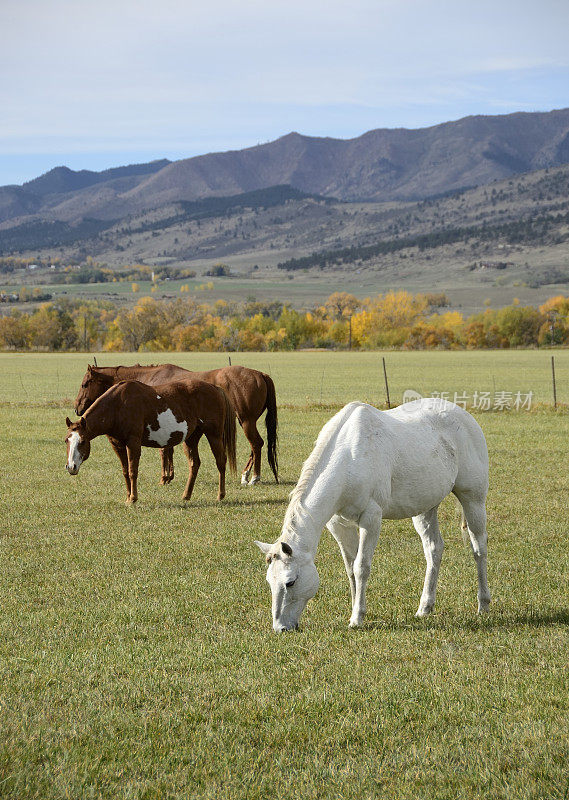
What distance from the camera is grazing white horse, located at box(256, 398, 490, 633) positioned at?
578 cm

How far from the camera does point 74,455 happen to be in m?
11.1

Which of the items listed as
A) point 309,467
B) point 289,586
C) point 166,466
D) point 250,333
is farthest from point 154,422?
point 250,333

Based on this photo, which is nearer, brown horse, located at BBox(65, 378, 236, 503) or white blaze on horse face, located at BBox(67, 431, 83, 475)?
white blaze on horse face, located at BBox(67, 431, 83, 475)

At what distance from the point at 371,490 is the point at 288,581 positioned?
1.11 meters

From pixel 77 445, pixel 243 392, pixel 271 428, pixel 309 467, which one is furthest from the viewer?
pixel 243 392

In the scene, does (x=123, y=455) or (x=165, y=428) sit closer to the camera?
(x=165, y=428)

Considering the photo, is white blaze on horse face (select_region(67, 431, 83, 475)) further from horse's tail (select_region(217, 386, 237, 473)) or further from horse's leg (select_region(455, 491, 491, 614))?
horse's leg (select_region(455, 491, 491, 614))

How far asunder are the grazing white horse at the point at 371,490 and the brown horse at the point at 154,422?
226 inches

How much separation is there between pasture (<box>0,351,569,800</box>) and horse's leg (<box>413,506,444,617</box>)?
183 millimetres

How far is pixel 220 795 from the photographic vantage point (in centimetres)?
388

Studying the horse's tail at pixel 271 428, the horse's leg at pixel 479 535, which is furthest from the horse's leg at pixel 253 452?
the horse's leg at pixel 479 535

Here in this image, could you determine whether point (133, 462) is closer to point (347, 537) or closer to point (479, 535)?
point (347, 537)

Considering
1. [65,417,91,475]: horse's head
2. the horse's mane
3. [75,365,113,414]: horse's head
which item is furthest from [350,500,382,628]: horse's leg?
[75,365,113,414]: horse's head

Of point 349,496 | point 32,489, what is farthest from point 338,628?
point 32,489
